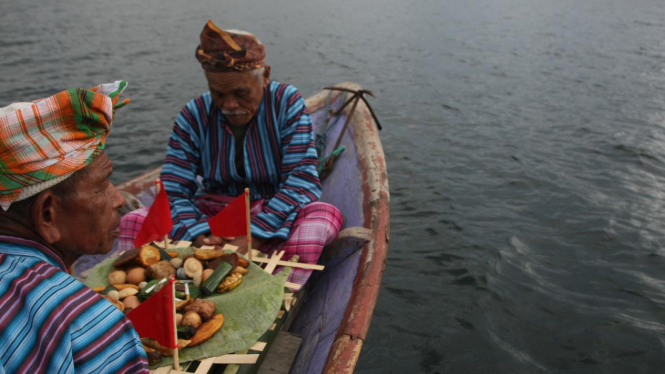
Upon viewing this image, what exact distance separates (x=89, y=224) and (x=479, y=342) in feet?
11.0

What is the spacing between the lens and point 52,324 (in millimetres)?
1273

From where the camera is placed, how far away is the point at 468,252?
212 inches

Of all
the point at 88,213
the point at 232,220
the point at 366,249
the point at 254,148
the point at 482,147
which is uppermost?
the point at 88,213

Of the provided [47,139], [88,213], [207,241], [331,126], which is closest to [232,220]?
[207,241]

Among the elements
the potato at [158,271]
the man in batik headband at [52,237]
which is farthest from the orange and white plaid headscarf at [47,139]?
the potato at [158,271]

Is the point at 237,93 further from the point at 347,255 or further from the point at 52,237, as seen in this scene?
the point at 52,237

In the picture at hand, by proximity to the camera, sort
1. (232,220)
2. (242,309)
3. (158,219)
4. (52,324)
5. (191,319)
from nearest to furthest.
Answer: (52,324) → (191,319) → (242,309) → (158,219) → (232,220)

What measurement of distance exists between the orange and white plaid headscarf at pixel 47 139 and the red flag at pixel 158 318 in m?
0.53

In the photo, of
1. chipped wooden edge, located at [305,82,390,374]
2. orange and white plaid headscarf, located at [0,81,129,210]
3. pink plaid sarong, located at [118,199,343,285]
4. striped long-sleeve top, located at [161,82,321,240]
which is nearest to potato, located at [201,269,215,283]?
pink plaid sarong, located at [118,199,343,285]

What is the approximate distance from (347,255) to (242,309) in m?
0.98

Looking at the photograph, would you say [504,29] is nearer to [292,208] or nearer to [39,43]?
[39,43]

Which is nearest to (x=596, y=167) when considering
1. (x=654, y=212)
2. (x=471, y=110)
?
(x=654, y=212)

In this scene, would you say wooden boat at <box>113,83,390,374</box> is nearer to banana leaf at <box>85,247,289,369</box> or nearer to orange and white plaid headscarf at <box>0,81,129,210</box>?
banana leaf at <box>85,247,289,369</box>

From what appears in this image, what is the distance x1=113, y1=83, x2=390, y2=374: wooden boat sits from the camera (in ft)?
7.66
